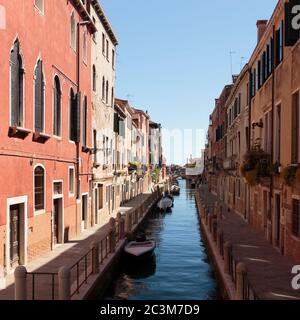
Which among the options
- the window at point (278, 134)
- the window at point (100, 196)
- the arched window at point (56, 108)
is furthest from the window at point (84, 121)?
the window at point (278, 134)

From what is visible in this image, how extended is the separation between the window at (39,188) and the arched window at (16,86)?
2310 millimetres

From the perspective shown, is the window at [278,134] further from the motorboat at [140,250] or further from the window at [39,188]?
the window at [39,188]

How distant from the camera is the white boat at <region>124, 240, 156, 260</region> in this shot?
1837 centimetres

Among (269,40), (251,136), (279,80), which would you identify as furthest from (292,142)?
(251,136)

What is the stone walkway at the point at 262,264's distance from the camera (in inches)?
435

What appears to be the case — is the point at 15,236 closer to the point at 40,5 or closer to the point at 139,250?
the point at 139,250

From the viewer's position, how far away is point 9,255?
12781 mm

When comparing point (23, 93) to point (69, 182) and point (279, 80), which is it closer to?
point (69, 182)

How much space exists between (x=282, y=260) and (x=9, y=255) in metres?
8.35

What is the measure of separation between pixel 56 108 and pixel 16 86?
450cm

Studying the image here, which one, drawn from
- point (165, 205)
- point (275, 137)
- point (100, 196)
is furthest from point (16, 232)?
point (165, 205)

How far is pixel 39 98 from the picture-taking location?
50.6ft

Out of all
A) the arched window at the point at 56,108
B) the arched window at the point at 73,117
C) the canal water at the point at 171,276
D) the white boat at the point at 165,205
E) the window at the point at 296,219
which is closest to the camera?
the window at the point at 296,219
